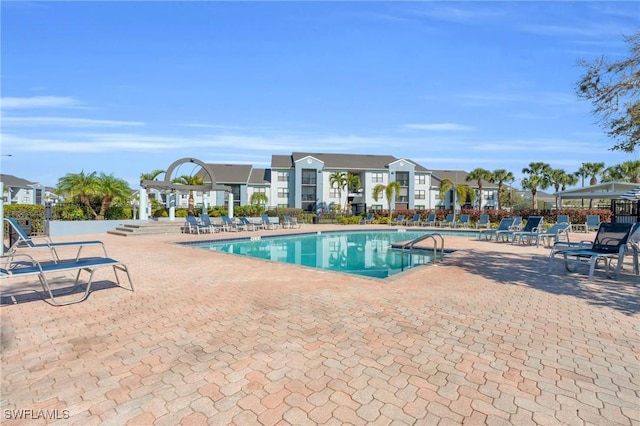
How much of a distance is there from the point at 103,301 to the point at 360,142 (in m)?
40.3

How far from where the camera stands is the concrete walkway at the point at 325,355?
252 centimetres

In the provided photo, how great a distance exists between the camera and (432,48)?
Result: 11.6 m

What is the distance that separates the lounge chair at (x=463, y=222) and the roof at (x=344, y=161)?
22.6 metres

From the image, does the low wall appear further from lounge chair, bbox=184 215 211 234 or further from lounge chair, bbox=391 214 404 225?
lounge chair, bbox=391 214 404 225

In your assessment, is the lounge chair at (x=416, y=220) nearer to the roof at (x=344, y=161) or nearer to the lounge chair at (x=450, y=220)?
the lounge chair at (x=450, y=220)

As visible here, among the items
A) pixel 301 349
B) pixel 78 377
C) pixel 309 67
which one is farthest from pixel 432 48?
pixel 78 377

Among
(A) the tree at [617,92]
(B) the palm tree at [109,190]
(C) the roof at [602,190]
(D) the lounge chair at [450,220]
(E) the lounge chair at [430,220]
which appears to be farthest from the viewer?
(E) the lounge chair at [430,220]

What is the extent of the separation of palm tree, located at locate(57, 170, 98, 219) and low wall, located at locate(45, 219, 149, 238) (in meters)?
1.84

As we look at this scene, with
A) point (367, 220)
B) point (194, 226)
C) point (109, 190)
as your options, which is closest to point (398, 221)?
point (367, 220)

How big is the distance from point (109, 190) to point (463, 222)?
23.7 m

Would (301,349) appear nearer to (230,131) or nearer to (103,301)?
(103,301)

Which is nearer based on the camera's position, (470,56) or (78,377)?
(78,377)

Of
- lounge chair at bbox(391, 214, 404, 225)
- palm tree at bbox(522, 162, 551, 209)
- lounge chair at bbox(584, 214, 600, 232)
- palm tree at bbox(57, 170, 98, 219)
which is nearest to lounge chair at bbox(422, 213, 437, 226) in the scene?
lounge chair at bbox(391, 214, 404, 225)

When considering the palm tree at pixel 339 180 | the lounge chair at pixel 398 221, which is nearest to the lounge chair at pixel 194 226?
the lounge chair at pixel 398 221
